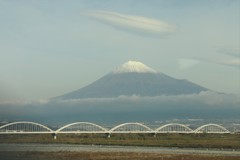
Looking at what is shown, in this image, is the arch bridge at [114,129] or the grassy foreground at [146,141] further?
the arch bridge at [114,129]

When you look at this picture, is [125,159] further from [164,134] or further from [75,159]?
[164,134]

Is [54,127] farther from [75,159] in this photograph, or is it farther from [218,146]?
[75,159]

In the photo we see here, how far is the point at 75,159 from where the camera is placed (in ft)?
126

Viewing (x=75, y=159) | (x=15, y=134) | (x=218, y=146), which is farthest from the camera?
(x=15, y=134)

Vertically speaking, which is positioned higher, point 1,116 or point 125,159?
point 1,116

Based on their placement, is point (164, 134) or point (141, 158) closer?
point (141, 158)

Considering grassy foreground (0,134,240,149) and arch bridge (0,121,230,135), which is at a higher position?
arch bridge (0,121,230,135)

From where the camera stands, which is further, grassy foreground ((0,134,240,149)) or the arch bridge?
the arch bridge

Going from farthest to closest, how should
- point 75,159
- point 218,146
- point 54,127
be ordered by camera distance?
point 54,127 → point 218,146 → point 75,159

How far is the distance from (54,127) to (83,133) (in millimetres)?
25167

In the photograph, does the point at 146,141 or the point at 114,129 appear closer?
the point at 146,141

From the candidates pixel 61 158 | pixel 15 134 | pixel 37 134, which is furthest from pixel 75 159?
pixel 37 134

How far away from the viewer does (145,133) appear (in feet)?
371

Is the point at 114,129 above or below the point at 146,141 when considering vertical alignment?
above
